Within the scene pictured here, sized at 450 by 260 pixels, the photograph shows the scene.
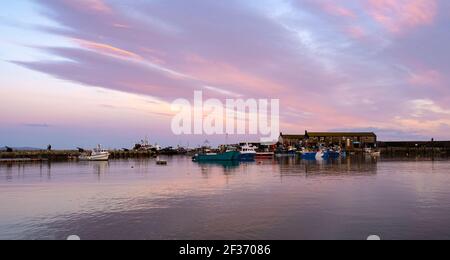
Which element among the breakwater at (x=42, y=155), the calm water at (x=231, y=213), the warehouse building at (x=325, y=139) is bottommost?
the calm water at (x=231, y=213)

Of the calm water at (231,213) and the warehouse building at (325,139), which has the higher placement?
the warehouse building at (325,139)

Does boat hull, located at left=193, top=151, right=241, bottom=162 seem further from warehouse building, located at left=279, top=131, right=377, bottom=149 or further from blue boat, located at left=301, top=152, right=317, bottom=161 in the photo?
warehouse building, located at left=279, top=131, right=377, bottom=149

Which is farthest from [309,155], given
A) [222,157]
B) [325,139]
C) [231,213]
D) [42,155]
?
[231,213]

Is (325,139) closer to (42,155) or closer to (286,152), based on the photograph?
(286,152)

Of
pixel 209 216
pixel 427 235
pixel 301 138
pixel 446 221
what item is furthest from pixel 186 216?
pixel 301 138

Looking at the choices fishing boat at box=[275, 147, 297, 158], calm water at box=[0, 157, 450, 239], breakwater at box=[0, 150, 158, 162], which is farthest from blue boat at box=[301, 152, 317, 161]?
calm water at box=[0, 157, 450, 239]

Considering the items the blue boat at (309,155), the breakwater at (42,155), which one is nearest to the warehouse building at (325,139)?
the blue boat at (309,155)

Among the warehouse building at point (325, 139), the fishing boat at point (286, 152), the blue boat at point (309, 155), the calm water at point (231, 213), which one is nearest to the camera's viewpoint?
the calm water at point (231, 213)

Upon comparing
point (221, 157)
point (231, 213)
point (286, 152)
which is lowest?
point (231, 213)

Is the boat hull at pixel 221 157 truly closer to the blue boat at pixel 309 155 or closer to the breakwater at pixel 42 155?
the blue boat at pixel 309 155

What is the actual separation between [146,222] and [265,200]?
1128cm
